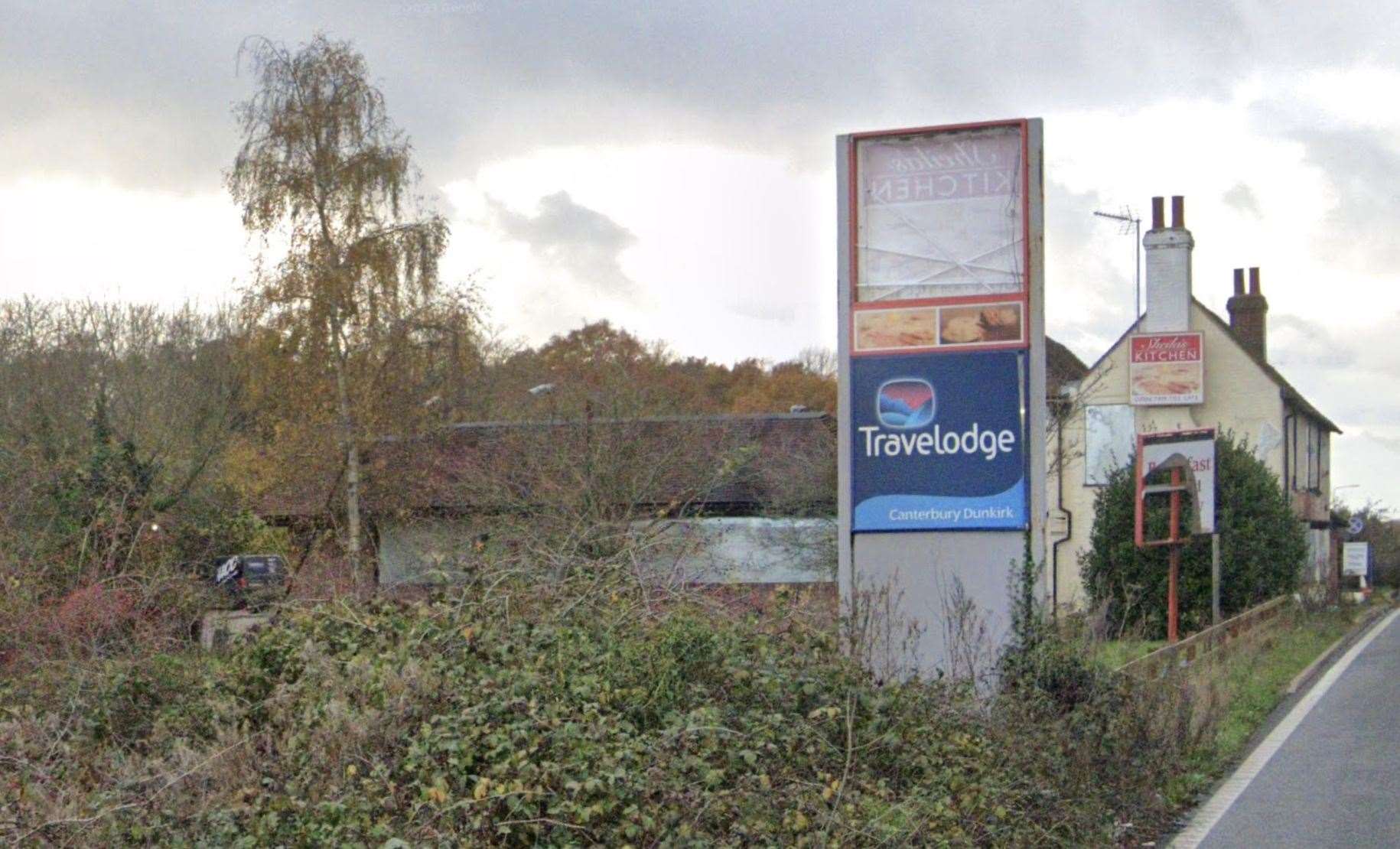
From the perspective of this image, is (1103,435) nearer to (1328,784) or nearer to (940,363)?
(1328,784)

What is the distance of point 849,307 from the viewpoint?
41.0 ft

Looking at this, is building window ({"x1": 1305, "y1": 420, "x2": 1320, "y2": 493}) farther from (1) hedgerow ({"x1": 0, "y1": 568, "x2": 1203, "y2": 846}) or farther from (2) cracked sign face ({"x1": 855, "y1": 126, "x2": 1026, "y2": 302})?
(1) hedgerow ({"x1": 0, "y1": 568, "x2": 1203, "y2": 846})

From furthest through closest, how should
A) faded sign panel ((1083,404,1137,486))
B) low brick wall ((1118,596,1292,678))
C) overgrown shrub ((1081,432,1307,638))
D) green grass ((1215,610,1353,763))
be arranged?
faded sign panel ((1083,404,1137,486)), overgrown shrub ((1081,432,1307,638)), green grass ((1215,610,1353,763)), low brick wall ((1118,596,1292,678))

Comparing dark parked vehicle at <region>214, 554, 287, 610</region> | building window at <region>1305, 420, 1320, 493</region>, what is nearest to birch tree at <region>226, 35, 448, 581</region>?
dark parked vehicle at <region>214, 554, 287, 610</region>

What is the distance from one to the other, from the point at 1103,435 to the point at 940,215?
117 ft

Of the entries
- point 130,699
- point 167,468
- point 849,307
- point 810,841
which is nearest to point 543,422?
point 167,468

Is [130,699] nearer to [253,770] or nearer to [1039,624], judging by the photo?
[253,770]

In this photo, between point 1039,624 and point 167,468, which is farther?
point 167,468

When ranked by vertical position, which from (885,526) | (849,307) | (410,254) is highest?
(410,254)

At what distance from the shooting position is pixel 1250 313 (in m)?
47.8

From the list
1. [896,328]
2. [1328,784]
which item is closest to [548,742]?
[896,328]

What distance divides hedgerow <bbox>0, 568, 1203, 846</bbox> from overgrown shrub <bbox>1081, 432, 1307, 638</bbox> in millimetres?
20940

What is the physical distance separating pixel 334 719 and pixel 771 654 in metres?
2.69

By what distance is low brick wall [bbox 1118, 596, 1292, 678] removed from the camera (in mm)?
12125
